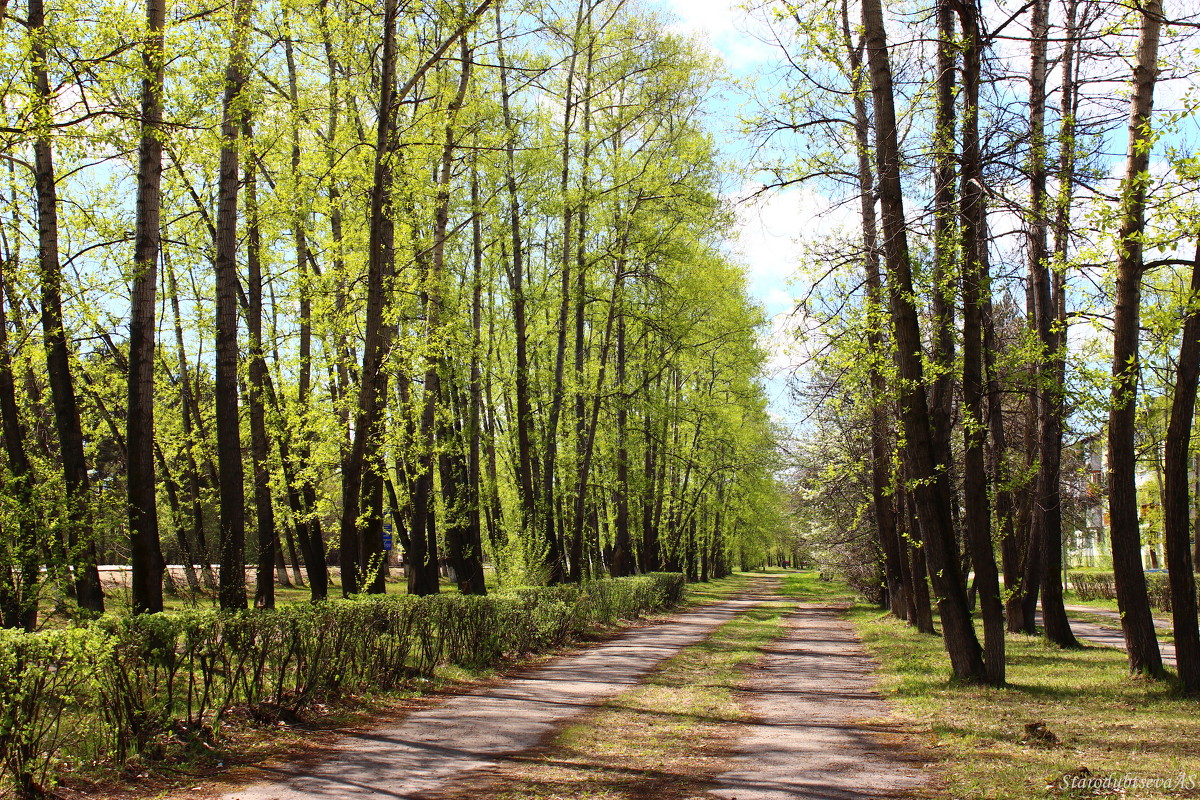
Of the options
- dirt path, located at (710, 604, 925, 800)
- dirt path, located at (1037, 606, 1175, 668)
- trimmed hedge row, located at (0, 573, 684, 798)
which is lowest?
dirt path, located at (1037, 606, 1175, 668)

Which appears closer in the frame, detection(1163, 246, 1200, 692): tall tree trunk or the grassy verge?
the grassy verge

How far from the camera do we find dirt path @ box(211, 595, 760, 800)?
19.7 ft

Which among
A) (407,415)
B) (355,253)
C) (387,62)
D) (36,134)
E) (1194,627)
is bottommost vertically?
(1194,627)

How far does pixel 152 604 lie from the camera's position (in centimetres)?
885

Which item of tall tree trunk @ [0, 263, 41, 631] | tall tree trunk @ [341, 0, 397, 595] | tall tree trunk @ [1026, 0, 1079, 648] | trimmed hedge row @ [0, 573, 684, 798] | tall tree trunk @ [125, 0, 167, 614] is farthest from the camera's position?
tall tree trunk @ [1026, 0, 1079, 648]

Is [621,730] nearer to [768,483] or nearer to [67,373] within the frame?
[67,373]

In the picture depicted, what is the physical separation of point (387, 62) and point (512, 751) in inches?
329

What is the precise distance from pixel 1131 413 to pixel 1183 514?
1209 millimetres

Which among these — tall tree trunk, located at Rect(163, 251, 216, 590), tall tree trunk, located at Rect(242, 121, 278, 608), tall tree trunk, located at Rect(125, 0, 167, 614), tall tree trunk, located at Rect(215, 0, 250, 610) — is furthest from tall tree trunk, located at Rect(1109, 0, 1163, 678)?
tall tree trunk, located at Rect(163, 251, 216, 590)

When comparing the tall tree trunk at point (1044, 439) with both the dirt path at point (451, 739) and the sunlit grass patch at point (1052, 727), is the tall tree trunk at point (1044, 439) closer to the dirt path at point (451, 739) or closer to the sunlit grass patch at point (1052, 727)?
→ the sunlit grass patch at point (1052, 727)

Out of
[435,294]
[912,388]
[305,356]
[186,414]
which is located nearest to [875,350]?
[912,388]

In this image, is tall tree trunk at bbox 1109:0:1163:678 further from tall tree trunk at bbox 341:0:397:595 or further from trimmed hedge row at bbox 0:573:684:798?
tall tree trunk at bbox 341:0:397:595

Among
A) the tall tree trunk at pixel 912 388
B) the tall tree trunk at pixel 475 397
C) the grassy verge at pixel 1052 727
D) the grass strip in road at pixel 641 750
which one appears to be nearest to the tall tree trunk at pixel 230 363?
the grass strip in road at pixel 641 750

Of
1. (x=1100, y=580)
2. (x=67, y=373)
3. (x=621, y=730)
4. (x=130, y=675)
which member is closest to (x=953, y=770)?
(x=621, y=730)
